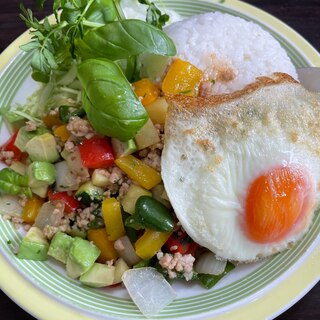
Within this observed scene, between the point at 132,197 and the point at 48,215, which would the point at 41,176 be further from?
the point at 132,197

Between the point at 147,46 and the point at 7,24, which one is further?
the point at 7,24

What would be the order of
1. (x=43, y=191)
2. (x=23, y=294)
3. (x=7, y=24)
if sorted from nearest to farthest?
(x=23, y=294), (x=43, y=191), (x=7, y=24)

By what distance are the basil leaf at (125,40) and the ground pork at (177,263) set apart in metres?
0.83

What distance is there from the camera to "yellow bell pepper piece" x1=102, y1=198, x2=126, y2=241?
203 centimetres

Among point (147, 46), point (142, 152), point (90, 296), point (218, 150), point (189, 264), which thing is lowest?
point (90, 296)

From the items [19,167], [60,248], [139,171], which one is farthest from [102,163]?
[19,167]

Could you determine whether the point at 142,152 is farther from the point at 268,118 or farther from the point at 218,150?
the point at 268,118

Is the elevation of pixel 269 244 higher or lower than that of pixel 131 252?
higher

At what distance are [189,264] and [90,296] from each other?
1.34 feet

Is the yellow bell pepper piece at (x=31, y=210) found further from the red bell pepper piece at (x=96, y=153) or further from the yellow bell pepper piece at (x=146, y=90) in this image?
the yellow bell pepper piece at (x=146, y=90)

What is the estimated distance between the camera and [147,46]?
2039 mm

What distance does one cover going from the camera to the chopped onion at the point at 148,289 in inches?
74.7

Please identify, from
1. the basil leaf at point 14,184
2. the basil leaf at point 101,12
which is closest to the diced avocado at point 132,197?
the basil leaf at point 14,184

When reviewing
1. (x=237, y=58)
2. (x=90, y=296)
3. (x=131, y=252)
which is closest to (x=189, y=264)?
(x=131, y=252)
